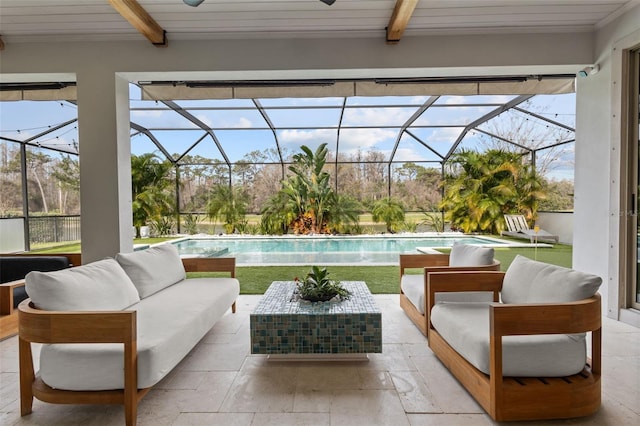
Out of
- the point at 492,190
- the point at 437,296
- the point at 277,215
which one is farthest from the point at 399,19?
the point at 492,190

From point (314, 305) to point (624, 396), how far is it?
87.6 inches

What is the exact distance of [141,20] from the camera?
377 cm

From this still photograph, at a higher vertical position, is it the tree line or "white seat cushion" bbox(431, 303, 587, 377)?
the tree line

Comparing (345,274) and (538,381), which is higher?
(538,381)

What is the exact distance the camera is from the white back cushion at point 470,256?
3.42 meters

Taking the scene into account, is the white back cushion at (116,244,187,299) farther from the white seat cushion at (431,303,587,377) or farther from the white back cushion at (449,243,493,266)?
the white back cushion at (449,243,493,266)

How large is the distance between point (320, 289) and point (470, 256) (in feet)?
5.31

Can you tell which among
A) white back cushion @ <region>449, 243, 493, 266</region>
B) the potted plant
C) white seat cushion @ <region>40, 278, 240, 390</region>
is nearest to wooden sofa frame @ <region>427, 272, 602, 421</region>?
white back cushion @ <region>449, 243, 493, 266</region>

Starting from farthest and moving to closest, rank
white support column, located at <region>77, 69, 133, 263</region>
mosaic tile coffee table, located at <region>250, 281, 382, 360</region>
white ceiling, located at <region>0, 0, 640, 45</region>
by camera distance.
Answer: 1. white support column, located at <region>77, 69, 133, 263</region>
2. white ceiling, located at <region>0, 0, 640, 45</region>
3. mosaic tile coffee table, located at <region>250, 281, 382, 360</region>

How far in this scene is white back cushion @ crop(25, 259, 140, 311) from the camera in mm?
2242

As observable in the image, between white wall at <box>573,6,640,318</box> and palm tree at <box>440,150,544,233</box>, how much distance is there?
6692mm

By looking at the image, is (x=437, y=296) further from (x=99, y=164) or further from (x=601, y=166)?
(x=99, y=164)

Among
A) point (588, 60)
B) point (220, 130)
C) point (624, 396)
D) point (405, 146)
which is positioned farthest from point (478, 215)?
point (624, 396)

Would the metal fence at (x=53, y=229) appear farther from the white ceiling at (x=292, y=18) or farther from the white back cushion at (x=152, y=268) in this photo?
the white back cushion at (x=152, y=268)
